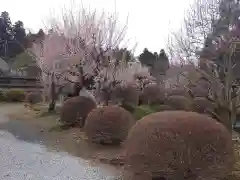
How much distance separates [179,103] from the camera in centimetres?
1939

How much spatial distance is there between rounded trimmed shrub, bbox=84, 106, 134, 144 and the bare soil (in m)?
0.30

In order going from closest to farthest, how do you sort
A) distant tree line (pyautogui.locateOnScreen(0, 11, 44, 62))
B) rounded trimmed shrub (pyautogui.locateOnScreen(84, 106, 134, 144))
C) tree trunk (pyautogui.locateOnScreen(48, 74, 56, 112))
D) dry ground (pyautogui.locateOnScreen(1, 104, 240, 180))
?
dry ground (pyautogui.locateOnScreen(1, 104, 240, 180)) < rounded trimmed shrub (pyautogui.locateOnScreen(84, 106, 134, 144)) < tree trunk (pyautogui.locateOnScreen(48, 74, 56, 112)) < distant tree line (pyautogui.locateOnScreen(0, 11, 44, 62))

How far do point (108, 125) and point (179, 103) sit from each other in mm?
9388

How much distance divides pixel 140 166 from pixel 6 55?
186ft

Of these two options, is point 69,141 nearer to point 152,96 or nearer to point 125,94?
point 125,94

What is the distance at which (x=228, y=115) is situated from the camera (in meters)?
9.09

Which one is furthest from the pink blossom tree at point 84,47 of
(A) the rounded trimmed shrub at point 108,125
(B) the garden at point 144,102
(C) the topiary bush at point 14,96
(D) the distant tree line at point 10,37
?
(D) the distant tree line at point 10,37

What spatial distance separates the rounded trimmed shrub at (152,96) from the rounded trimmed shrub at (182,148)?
1686cm

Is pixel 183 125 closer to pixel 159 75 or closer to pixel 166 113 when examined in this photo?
pixel 166 113

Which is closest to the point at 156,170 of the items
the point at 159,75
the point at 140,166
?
the point at 140,166

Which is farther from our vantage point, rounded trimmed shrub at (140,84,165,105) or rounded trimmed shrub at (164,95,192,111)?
rounded trimmed shrub at (140,84,165,105)

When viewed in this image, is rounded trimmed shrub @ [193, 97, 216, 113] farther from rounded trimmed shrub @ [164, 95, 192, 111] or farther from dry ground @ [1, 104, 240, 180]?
dry ground @ [1, 104, 240, 180]

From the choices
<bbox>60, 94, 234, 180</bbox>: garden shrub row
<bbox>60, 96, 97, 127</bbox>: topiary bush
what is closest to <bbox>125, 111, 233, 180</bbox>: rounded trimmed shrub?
<bbox>60, 94, 234, 180</bbox>: garden shrub row

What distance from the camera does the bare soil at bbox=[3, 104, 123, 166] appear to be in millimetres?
9641
